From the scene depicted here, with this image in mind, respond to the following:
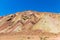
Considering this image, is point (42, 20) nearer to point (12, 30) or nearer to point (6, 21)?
point (12, 30)

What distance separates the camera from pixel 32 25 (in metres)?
67.8

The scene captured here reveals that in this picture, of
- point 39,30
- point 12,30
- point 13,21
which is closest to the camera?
point 39,30

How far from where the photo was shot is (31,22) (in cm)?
6956

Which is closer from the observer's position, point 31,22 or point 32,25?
point 32,25

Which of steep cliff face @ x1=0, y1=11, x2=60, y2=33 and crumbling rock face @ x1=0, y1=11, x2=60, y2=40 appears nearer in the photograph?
crumbling rock face @ x1=0, y1=11, x2=60, y2=40

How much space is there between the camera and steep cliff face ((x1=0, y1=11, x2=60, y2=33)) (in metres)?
64.2

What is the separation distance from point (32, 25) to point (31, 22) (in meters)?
1.93

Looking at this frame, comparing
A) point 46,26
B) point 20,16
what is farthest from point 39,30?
point 20,16

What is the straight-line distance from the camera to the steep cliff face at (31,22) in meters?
64.2

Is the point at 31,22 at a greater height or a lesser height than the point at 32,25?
greater

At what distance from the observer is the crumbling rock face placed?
197ft

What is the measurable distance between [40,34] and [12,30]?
35.4 ft

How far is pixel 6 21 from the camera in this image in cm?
7731

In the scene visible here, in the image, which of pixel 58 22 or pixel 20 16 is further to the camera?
pixel 20 16
